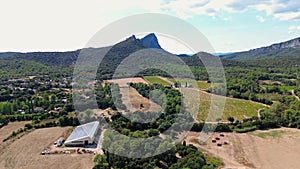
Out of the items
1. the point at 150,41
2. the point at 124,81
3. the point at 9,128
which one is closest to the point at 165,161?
the point at 9,128

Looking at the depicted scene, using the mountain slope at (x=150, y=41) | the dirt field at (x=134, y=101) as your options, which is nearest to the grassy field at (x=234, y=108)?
the dirt field at (x=134, y=101)

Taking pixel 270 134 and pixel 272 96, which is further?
pixel 272 96

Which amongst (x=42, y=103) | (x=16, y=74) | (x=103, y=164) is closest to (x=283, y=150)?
(x=103, y=164)

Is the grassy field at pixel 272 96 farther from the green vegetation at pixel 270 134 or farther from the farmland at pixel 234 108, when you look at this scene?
the green vegetation at pixel 270 134

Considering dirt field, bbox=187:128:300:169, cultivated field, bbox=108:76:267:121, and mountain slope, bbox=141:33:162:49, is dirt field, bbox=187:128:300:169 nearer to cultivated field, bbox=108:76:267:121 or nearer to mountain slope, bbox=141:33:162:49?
cultivated field, bbox=108:76:267:121

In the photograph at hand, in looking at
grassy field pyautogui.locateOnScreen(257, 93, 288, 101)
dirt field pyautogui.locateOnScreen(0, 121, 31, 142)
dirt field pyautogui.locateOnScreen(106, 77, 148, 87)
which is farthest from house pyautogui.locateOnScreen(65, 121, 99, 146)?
grassy field pyautogui.locateOnScreen(257, 93, 288, 101)

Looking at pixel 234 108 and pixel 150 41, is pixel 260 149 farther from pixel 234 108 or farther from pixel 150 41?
pixel 150 41
